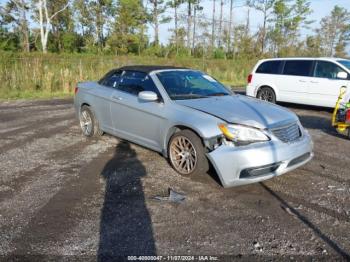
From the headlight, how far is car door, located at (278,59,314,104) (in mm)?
7160

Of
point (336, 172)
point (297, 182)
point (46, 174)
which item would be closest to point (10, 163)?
point (46, 174)

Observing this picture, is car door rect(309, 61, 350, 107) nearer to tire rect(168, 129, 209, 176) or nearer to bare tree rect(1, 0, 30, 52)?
tire rect(168, 129, 209, 176)

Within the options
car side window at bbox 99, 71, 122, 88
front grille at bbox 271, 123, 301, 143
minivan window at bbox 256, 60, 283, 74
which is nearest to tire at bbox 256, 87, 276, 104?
minivan window at bbox 256, 60, 283, 74

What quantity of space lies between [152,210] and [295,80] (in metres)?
8.60

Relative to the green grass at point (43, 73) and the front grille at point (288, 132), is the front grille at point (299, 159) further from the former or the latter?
the green grass at point (43, 73)

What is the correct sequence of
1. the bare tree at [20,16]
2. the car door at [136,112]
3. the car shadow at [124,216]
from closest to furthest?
the car shadow at [124,216] → the car door at [136,112] → the bare tree at [20,16]

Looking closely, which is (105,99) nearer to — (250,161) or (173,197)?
(173,197)

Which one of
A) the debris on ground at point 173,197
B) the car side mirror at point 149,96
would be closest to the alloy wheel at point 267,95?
the car side mirror at point 149,96

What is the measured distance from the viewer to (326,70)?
10398 millimetres

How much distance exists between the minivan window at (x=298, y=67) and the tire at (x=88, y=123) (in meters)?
7.05

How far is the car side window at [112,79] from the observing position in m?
6.49

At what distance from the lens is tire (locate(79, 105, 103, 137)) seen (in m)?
6.97

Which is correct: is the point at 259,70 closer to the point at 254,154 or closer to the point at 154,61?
the point at 254,154

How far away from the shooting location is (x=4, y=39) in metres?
36.9
